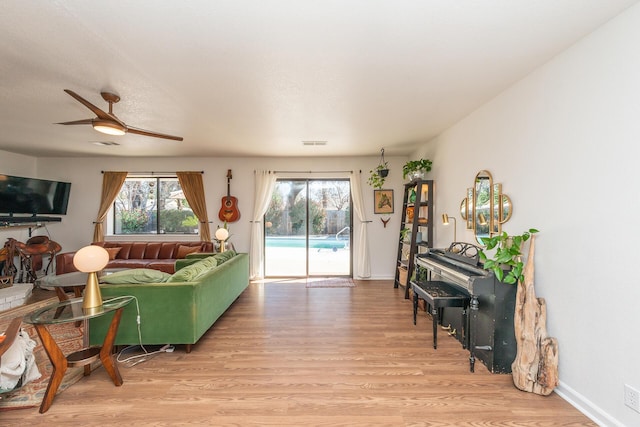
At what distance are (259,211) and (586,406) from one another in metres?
4.87

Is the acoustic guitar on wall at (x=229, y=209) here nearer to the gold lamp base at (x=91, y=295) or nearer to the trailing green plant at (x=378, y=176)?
the trailing green plant at (x=378, y=176)

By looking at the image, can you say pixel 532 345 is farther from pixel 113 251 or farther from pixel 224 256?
pixel 113 251

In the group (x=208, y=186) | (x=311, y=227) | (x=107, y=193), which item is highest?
(x=208, y=186)

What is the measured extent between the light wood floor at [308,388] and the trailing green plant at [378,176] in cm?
271

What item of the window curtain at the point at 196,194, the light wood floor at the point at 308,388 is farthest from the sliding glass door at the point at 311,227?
the light wood floor at the point at 308,388

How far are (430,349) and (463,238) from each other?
1378 millimetres

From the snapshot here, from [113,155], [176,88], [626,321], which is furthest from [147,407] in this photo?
[113,155]

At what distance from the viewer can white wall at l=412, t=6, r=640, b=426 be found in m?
1.58

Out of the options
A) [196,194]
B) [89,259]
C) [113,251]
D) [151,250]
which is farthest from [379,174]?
[113,251]

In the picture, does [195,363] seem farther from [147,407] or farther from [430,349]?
[430,349]

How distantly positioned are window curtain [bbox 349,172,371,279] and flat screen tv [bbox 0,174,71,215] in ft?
18.4

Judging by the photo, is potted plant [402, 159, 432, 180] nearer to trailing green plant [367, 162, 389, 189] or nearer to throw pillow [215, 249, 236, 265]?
trailing green plant [367, 162, 389, 189]

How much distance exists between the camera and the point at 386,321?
3.36 m

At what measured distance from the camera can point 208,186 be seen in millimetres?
5609
